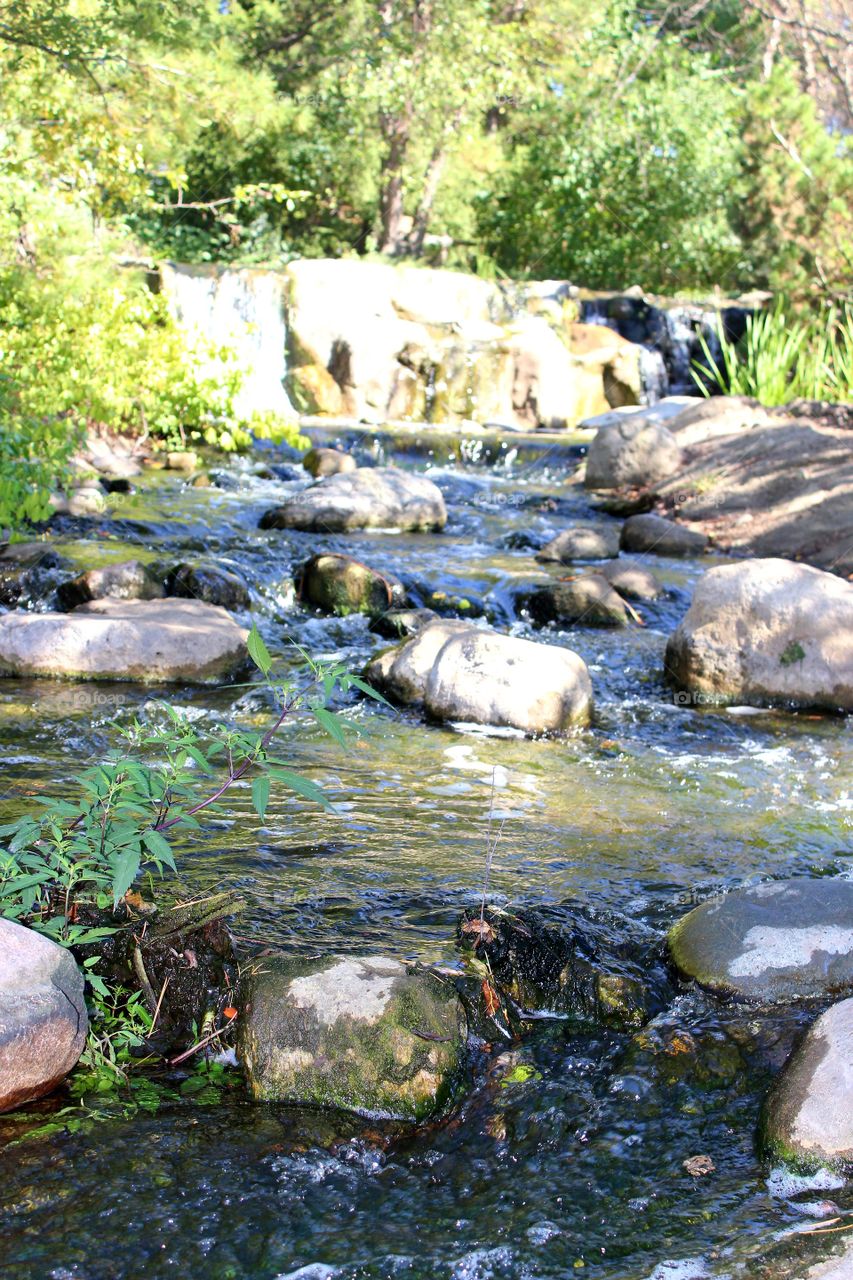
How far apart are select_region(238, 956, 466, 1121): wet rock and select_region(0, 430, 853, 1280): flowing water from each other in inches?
3.0

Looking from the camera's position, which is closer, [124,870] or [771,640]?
[124,870]

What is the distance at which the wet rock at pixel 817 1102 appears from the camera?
2.46 metres

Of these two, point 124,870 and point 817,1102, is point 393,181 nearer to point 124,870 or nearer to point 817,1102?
point 124,870

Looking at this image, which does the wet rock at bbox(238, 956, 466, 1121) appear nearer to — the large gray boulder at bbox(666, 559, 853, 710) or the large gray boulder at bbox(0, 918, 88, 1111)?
the large gray boulder at bbox(0, 918, 88, 1111)

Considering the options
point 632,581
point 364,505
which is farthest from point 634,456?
point 632,581

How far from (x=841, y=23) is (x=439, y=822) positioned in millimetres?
16223

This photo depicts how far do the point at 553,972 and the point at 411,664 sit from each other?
9.47ft

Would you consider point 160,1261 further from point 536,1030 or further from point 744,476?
point 744,476

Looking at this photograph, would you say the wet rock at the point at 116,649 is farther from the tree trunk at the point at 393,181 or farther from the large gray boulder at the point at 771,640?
the tree trunk at the point at 393,181

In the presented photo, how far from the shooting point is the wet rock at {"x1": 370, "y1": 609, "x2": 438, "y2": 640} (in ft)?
23.1

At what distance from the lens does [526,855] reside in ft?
13.0

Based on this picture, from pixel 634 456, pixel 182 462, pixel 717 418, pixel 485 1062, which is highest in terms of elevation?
pixel 717 418


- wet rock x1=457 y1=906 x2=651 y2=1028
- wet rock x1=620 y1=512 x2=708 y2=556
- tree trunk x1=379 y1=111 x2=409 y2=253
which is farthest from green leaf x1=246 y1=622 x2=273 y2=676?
tree trunk x1=379 y1=111 x2=409 y2=253

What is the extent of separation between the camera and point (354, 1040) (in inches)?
106
